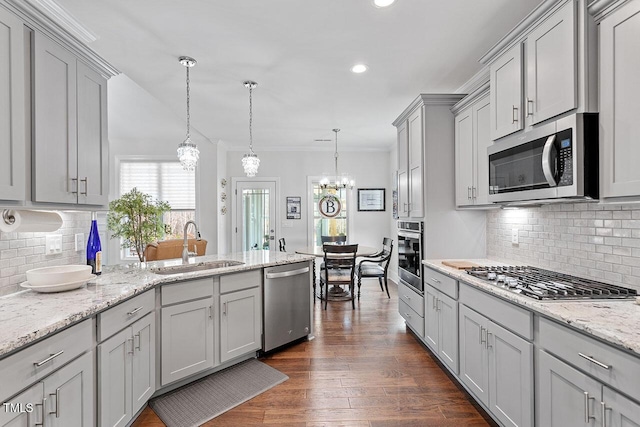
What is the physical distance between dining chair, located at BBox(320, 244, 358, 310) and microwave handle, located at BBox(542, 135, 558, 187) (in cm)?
292

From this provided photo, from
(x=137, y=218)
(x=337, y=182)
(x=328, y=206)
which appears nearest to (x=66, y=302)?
(x=137, y=218)

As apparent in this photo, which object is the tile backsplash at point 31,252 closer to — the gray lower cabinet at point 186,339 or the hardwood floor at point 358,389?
the gray lower cabinet at point 186,339

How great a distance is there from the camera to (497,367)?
1.94 metres

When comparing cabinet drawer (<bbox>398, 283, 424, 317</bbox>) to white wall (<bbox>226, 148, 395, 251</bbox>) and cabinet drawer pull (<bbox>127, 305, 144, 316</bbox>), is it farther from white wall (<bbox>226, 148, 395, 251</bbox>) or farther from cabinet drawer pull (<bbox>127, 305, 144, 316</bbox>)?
white wall (<bbox>226, 148, 395, 251</bbox>)

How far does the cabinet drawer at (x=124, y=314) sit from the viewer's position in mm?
1717

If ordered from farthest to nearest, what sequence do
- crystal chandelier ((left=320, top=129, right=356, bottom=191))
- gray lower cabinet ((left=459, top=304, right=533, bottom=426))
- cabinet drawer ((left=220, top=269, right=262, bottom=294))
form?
1. crystal chandelier ((left=320, top=129, right=356, bottom=191))
2. cabinet drawer ((left=220, top=269, right=262, bottom=294))
3. gray lower cabinet ((left=459, top=304, right=533, bottom=426))

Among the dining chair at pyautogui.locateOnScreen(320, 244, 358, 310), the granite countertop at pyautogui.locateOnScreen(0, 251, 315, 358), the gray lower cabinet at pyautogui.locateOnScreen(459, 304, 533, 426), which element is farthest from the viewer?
the dining chair at pyautogui.locateOnScreen(320, 244, 358, 310)

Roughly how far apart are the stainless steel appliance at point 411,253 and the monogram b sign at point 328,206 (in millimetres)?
2888

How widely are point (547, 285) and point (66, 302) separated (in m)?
2.54

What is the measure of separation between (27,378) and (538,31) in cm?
296

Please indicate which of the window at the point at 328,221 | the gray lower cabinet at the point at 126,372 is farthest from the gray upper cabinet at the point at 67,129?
the window at the point at 328,221

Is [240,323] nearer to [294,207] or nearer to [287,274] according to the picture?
[287,274]

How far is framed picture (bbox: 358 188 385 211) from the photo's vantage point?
269 inches

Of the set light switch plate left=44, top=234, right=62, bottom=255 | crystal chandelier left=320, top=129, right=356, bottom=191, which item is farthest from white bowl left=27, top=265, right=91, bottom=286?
crystal chandelier left=320, top=129, right=356, bottom=191
